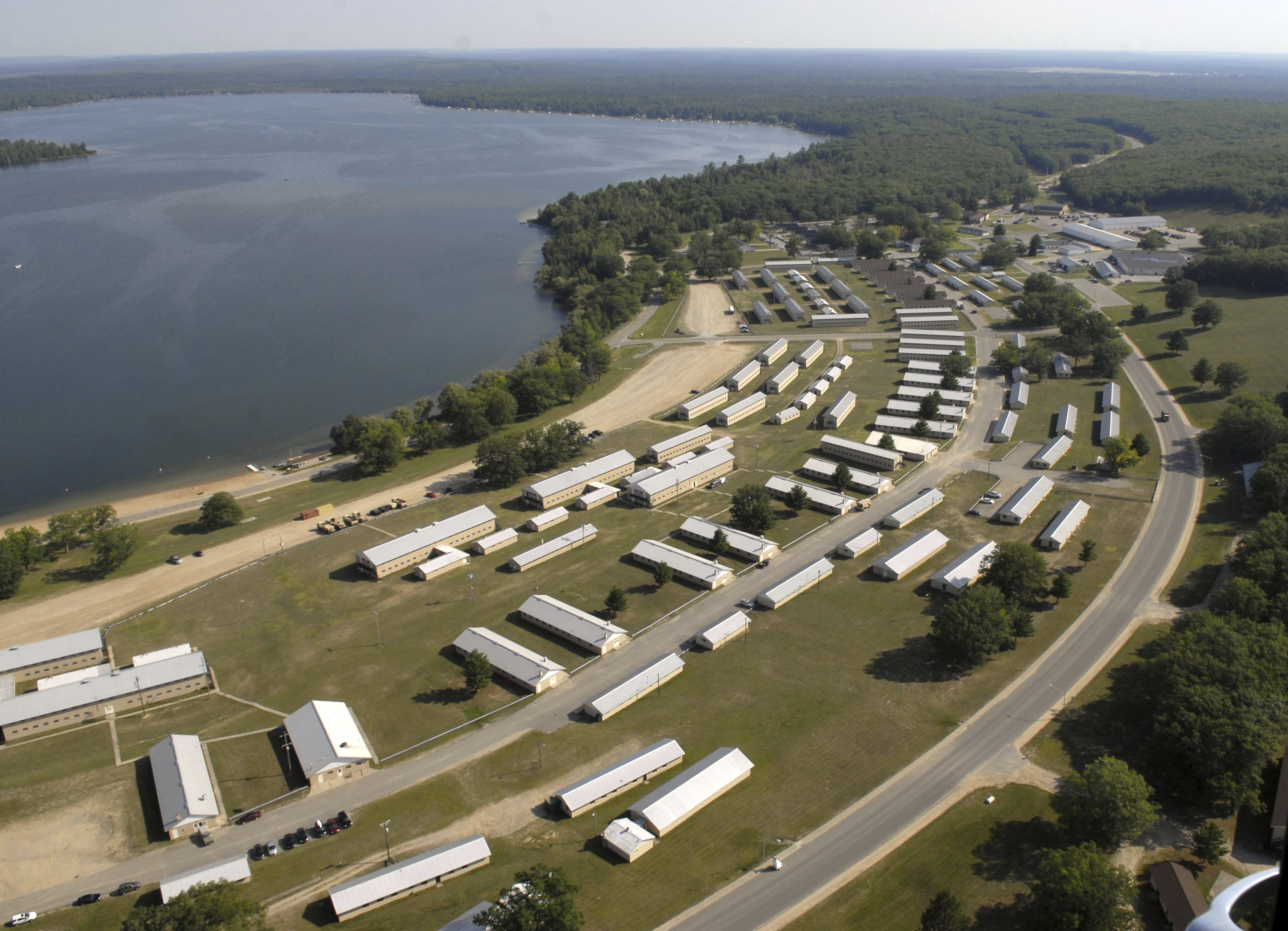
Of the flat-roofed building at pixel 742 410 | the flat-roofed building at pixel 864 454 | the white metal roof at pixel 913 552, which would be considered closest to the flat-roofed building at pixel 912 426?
the flat-roofed building at pixel 864 454

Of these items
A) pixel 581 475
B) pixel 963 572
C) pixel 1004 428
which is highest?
pixel 1004 428

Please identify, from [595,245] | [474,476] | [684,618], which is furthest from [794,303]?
[684,618]

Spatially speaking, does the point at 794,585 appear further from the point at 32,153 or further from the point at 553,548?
the point at 32,153

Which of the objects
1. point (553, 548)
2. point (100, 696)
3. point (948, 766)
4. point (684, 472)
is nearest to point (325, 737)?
point (100, 696)

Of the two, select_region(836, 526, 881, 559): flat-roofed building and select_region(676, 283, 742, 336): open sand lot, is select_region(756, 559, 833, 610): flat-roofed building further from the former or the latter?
select_region(676, 283, 742, 336): open sand lot

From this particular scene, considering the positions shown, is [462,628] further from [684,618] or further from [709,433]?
[709,433]

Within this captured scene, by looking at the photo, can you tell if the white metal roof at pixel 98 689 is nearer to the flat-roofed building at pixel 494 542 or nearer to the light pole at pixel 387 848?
the light pole at pixel 387 848
